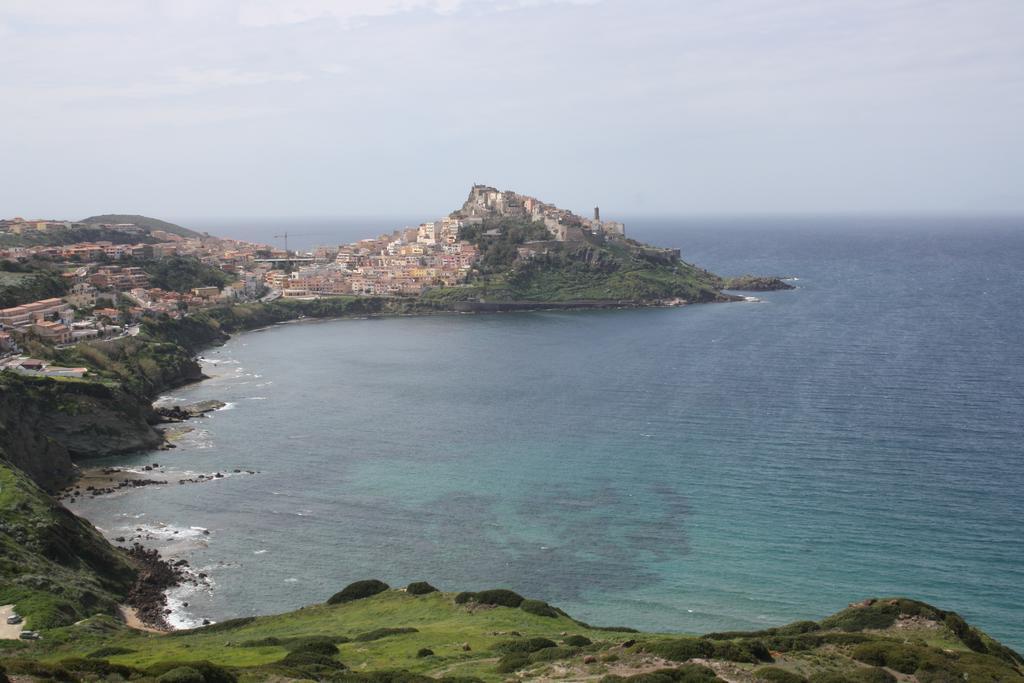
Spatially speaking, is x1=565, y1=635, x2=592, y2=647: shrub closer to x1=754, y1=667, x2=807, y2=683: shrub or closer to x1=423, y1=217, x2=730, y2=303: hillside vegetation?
x1=754, y1=667, x2=807, y2=683: shrub

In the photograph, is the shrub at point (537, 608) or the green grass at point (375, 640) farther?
the shrub at point (537, 608)

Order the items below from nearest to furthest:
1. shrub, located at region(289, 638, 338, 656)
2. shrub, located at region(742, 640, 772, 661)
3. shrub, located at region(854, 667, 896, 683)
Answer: shrub, located at region(854, 667, 896, 683)
shrub, located at region(742, 640, 772, 661)
shrub, located at region(289, 638, 338, 656)

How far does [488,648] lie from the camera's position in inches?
945

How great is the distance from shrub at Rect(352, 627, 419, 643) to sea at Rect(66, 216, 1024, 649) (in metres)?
7.64

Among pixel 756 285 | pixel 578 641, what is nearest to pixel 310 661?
pixel 578 641

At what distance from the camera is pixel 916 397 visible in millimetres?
61375

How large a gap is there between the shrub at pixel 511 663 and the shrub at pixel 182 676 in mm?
A: 6767

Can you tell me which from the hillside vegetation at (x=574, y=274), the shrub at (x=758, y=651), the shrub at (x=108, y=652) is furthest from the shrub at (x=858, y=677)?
the hillside vegetation at (x=574, y=274)

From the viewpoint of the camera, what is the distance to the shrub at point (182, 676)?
1878cm

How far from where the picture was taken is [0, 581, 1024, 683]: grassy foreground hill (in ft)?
64.7

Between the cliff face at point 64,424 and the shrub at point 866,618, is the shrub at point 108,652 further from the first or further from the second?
the cliff face at point 64,424

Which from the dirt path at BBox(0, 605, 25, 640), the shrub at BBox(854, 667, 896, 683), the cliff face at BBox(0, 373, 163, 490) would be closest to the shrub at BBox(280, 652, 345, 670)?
the dirt path at BBox(0, 605, 25, 640)

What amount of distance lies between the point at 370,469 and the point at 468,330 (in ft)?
196

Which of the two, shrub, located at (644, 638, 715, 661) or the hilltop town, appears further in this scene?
the hilltop town
